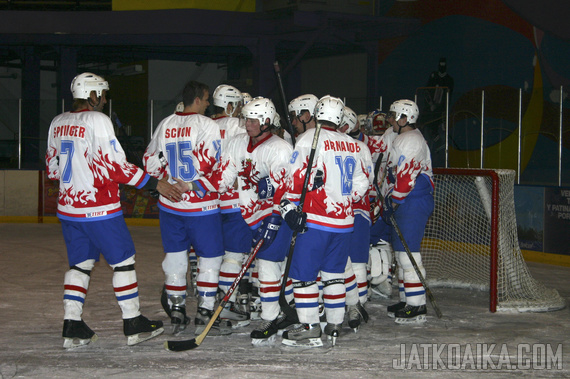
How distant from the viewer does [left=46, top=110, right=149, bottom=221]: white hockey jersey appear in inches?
160

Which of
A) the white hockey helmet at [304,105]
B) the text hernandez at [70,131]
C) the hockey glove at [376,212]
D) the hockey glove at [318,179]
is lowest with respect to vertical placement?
the hockey glove at [376,212]

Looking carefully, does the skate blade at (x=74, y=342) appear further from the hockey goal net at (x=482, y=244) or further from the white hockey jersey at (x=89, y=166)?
the hockey goal net at (x=482, y=244)

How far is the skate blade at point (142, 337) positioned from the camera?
4.15 metres

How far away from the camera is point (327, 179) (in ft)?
13.6

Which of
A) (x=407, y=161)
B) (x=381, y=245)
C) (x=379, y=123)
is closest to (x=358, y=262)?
(x=407, y=161)

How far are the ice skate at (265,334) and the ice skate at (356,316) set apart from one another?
1.93 ft

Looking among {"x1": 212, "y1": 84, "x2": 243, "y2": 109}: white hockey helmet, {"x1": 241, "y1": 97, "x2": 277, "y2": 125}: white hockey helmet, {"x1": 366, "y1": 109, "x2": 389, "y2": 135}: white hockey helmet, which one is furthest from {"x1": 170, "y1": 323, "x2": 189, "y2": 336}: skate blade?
{"x1": 366, "y1": 109, "x2": 389, "y2": 135}: white hockey helmet

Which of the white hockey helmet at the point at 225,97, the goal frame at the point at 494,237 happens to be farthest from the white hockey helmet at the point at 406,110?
the white hockey helmet at the point at 225,97

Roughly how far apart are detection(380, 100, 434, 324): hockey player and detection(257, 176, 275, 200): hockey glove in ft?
3.24

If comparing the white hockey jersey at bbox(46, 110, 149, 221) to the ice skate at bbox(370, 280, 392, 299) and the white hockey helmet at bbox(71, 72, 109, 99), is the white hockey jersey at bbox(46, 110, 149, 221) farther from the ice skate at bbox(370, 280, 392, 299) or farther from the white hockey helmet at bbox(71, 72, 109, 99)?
the ice skate at bbox(370, 280, 392, 299)

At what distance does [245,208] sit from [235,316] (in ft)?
2.51

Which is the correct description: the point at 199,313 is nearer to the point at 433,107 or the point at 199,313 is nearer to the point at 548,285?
the point at 548,285

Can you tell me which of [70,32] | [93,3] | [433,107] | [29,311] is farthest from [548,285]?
[93,3]

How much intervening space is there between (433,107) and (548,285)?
162 inches
